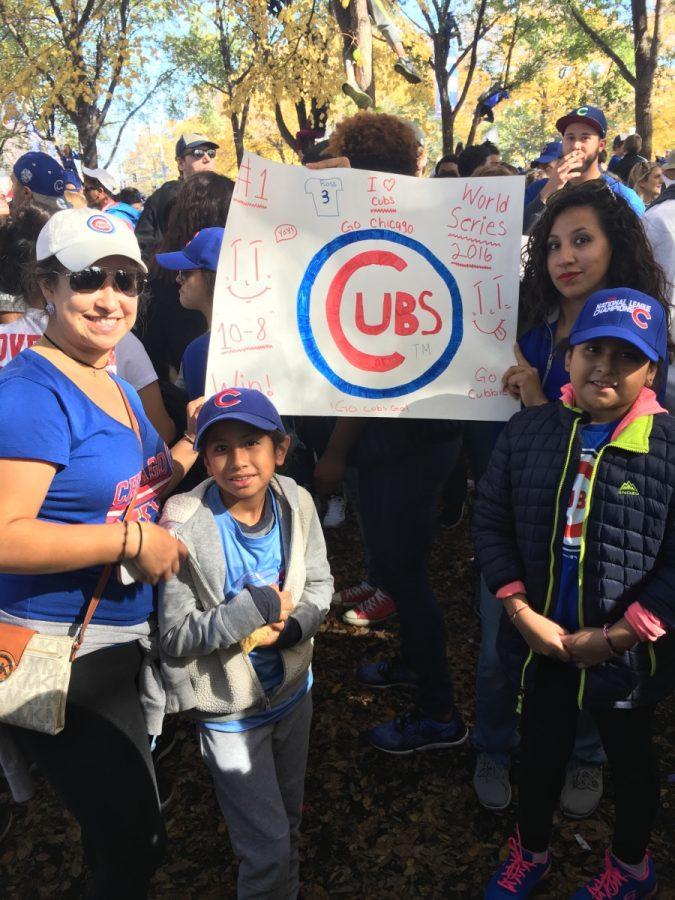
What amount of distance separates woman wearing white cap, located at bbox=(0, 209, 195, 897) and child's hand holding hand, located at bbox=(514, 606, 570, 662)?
1111 millimetres

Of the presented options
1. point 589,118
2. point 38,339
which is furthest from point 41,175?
point 589,118

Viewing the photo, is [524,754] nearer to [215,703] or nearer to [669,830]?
[669,830]

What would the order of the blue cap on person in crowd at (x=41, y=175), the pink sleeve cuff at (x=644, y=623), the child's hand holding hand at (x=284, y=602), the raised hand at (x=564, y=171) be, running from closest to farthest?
the pink sleeve cuff at (x=644, y=623), the child's hand holding hand at (x=284, y=602), the raised hand at (x=564, y=171), the blue cap on person in crowd at (x=41, y=175)

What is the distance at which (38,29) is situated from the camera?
14.2 metres

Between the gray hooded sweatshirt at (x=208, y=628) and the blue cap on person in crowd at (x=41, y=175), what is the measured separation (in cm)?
288

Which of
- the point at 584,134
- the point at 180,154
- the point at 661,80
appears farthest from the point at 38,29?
the point at 661,80

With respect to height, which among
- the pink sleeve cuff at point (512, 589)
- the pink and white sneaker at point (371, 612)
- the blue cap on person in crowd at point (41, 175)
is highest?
the blue cap on person in crowd at point (41, 175)

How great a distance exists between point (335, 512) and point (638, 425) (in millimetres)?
3446

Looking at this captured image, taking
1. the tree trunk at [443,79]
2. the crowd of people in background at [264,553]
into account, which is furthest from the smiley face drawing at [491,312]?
the tree trunk at [443,79]

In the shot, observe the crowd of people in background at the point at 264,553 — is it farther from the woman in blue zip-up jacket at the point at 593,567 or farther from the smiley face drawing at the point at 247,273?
the smiley face drawing at the point at 247,273

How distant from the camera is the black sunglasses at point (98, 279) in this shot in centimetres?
179

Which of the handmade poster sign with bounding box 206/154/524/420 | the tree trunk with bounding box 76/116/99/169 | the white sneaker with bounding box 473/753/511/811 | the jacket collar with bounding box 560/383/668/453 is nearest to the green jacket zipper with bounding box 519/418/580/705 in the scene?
the jacket collar with bounding box 560/383/668/453

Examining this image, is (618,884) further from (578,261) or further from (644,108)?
(644,108)

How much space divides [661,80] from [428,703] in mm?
31645
